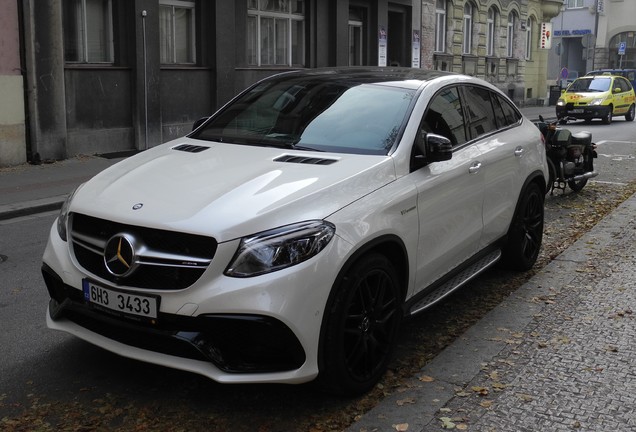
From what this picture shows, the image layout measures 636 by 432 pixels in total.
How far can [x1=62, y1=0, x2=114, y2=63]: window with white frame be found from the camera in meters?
14.9

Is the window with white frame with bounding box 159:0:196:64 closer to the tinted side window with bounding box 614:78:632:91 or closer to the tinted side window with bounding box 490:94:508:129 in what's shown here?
the tinted side window with bounding box 490:94:508:129

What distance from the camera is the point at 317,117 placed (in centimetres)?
507

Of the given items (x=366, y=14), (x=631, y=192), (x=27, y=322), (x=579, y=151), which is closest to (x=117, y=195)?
(x=27, y=322)

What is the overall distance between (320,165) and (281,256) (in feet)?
2.97

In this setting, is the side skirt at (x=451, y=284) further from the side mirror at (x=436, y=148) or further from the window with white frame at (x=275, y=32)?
the window with white frame at (x=275, y=32)

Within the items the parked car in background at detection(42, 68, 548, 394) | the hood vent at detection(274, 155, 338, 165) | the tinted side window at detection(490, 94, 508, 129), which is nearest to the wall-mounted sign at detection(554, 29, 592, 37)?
the tinted side window at detection(490, 94, 508, 129)

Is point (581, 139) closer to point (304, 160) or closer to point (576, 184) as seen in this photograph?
point (576, 184)

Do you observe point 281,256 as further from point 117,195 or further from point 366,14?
point 366,14

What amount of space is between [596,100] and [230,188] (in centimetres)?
2497

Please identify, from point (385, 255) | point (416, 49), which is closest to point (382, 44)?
point (416, 49)

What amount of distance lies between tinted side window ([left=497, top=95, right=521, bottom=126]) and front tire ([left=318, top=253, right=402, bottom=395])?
2.70 metres

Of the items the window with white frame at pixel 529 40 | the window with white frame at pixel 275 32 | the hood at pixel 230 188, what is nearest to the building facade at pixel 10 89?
the window with white frame at pixel 275 32

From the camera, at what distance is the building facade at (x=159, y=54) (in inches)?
550

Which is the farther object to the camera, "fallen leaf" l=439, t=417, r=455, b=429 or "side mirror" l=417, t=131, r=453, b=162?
"side mirror" l=417, t=131, r=453, b=162
